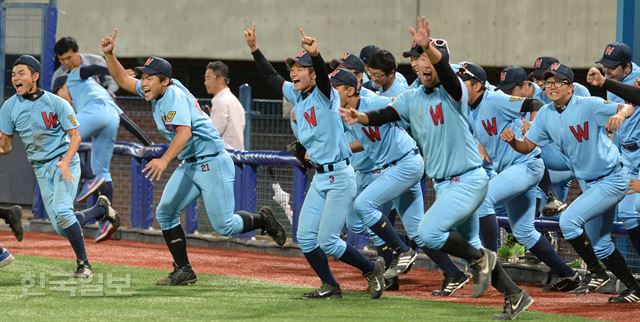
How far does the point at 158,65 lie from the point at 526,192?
10.6ft

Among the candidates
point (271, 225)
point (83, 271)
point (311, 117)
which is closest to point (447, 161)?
point (311, 117)

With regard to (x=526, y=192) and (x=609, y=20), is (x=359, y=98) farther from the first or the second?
(x=609, y=20)

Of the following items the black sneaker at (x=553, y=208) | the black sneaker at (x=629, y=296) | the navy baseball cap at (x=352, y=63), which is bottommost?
the black sneaker at (x=629, y=296)

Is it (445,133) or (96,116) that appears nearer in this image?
(445,133)

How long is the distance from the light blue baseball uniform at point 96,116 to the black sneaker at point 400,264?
15.4 ft

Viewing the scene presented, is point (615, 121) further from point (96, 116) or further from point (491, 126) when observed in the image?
point (96, 116)

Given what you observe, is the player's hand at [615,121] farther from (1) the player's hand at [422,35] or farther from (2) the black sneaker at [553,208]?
(2) the black sneaker at [553,208]

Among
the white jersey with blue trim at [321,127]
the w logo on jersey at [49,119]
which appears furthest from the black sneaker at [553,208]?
the w logo on jersey at [49,119]

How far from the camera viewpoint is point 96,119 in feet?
49.3

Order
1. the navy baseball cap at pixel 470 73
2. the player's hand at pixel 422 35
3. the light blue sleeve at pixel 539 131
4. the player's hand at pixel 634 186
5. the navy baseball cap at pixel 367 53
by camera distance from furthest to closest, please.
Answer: the navy baseball cap at pixel 367 53 < the light blue sleeve at pixel 539 131 < the navy baseball cap at pixel 470 73 < the player's hand at pixel 634 186 < the player's hand at pixel 422 35

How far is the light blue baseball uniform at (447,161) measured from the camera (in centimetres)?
920

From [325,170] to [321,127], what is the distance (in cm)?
33

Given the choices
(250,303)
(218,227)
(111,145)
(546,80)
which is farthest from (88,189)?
(546,80)

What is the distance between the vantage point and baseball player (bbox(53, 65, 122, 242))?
15.0 meters
